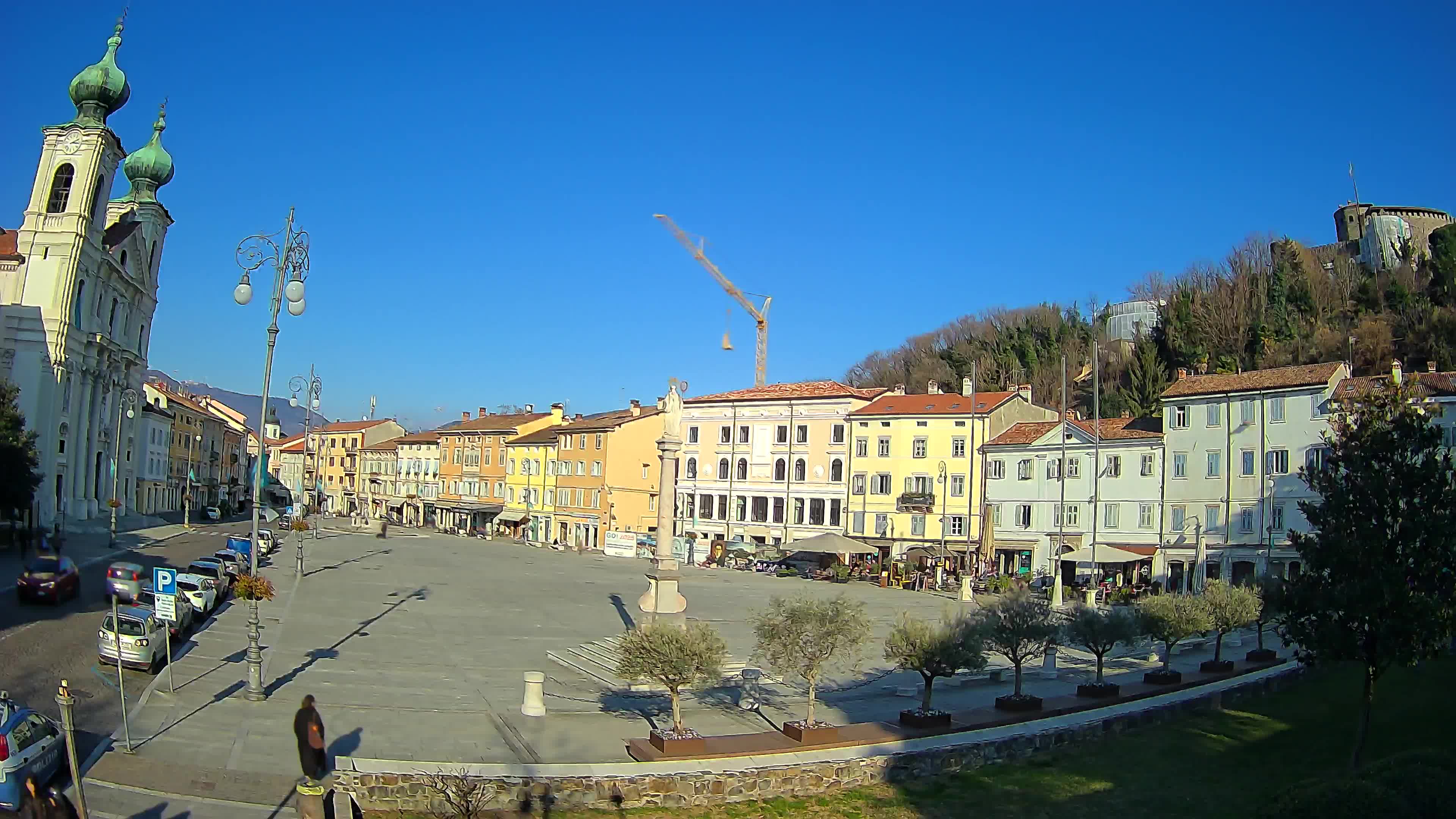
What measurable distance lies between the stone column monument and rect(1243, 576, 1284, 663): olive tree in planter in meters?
11.6

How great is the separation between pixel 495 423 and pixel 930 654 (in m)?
85.3

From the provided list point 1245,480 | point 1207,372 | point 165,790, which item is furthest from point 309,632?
point 1207,372

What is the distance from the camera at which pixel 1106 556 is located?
1810 inches

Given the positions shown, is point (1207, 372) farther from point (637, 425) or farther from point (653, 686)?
point (653, 686)

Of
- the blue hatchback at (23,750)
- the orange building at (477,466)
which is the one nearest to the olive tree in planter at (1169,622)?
the blue hatchback at (23,750)

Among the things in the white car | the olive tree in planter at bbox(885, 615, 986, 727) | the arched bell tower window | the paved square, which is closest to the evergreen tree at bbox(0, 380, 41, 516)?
the paved square

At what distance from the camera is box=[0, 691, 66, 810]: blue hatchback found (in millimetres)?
11062

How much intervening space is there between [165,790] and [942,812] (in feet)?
34.0

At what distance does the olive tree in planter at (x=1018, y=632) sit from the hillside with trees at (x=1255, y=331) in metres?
37.0

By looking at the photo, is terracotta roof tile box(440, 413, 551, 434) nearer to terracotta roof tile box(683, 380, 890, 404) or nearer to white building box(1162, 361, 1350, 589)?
terracotta roof tile box(683, 380, 890, 404)

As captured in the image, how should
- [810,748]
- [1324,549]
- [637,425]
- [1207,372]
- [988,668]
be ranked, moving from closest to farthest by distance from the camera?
Result: [810,748] < [1324,549] < [988,668] < [1207,372] < [637,425]

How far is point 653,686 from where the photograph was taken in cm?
2053

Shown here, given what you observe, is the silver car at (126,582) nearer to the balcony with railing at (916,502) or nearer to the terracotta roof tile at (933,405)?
the balcony with railing at (916,502)

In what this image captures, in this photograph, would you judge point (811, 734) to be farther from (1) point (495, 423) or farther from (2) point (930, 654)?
(1) point (495, 423)
